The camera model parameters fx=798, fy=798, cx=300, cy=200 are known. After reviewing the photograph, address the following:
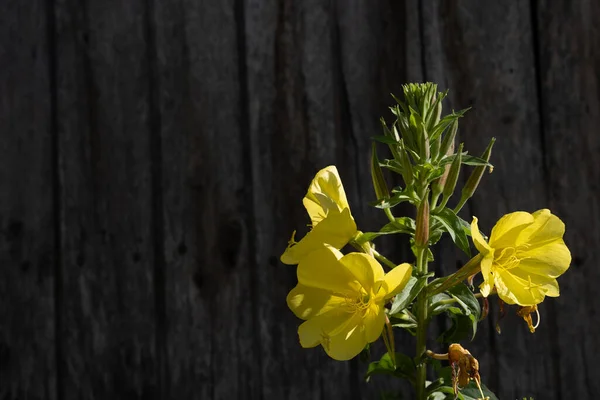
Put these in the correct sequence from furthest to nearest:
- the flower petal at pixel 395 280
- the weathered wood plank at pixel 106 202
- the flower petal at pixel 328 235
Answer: the weathered wood plank at pixel 106 202 < the flower petal at pixel 328 235 < the flower petal at pixel 395 280

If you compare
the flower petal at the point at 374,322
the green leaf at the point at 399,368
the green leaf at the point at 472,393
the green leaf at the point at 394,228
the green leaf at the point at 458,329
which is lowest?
the green leaf at the point at 472,393

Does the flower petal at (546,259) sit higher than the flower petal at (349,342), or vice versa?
the flower petal at (546,259)

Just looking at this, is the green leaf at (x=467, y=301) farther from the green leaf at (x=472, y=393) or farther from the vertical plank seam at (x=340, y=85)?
the vertical plank seam at (x=340, y=85)

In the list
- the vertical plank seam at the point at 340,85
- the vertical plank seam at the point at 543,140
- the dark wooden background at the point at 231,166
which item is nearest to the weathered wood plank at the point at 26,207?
the dark wooden background at the point at 231,166

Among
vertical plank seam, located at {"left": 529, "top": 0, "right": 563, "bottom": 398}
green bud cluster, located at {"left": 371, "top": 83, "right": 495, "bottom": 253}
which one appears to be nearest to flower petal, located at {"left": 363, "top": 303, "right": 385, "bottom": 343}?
green bud cluster, located at {"left": 371, "top": 83, "right": 495, "bottom": 253}

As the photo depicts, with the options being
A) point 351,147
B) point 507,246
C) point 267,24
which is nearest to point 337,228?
point 507,246

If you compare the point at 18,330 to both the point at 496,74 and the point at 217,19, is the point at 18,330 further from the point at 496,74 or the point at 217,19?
the point at 496,74

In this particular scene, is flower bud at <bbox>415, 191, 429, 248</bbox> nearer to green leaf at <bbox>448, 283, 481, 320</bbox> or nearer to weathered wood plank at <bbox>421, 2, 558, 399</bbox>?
green leaf at <bbox>448, 283, 481, 320</bbox>

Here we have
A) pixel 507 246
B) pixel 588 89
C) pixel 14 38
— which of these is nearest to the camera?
pixel 507 246
